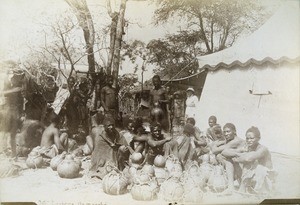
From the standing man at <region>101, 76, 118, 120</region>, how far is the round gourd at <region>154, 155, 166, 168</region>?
648mm

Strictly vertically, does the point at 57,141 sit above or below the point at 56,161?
above

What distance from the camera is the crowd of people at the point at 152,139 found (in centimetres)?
416

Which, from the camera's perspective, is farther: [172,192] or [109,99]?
[109,99]

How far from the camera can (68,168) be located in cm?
404

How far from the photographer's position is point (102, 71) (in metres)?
4.24

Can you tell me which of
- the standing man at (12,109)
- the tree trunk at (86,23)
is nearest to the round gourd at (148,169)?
the tree trunk at (86,23)

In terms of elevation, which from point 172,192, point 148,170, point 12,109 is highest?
point 12,109

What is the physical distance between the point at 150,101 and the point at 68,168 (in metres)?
1.16

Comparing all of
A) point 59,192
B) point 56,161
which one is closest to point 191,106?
point 56,161

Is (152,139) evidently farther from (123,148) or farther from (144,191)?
(144,191)

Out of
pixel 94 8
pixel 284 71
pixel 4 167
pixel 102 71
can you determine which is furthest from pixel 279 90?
pixel 4 167

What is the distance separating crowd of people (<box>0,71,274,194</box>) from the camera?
416cm

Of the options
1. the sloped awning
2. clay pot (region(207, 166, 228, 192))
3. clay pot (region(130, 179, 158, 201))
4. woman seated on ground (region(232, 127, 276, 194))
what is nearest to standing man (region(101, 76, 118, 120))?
clay pot (region(130, 179, 158, 201))

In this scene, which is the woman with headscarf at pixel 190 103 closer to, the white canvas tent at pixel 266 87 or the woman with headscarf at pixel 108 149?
the white canvas tent at pixel 266 87
